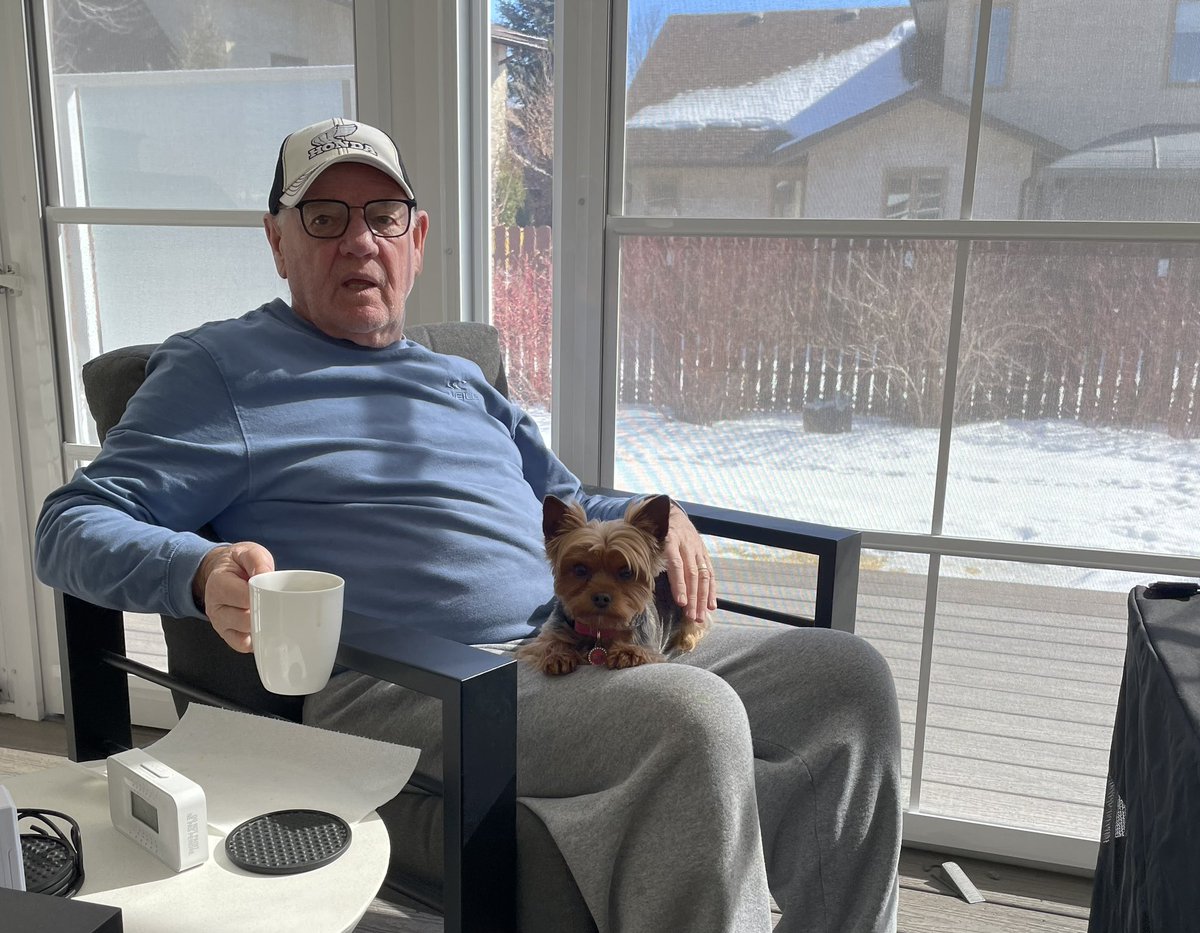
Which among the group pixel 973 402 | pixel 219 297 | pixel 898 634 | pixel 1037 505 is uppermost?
pixel 219 297

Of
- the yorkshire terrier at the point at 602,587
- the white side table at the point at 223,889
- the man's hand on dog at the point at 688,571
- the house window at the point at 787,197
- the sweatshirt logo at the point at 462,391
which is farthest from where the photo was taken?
the house window at the point at 787,197

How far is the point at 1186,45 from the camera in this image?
168cm

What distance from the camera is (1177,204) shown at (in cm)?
173

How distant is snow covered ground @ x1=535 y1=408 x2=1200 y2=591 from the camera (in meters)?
1.83

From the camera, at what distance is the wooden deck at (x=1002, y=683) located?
6.22ft

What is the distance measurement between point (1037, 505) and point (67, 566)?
65.8 inches

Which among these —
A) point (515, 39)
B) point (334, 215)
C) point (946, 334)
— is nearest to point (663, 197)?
point (515, 39)

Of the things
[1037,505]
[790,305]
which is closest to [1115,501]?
[1037,505]

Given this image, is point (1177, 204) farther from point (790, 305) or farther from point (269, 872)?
point (269, 872)

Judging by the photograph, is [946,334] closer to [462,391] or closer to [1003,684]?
[1003,684]

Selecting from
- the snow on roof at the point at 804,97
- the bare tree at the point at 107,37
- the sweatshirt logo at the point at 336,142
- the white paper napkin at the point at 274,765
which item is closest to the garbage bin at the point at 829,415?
the snow on roof at the point at 804,97

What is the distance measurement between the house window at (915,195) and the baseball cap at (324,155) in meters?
0.93

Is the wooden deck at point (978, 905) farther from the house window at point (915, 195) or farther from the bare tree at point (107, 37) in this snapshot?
the bare tree at point (107, 37)

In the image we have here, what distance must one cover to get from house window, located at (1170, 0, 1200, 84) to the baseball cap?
4.49ft
